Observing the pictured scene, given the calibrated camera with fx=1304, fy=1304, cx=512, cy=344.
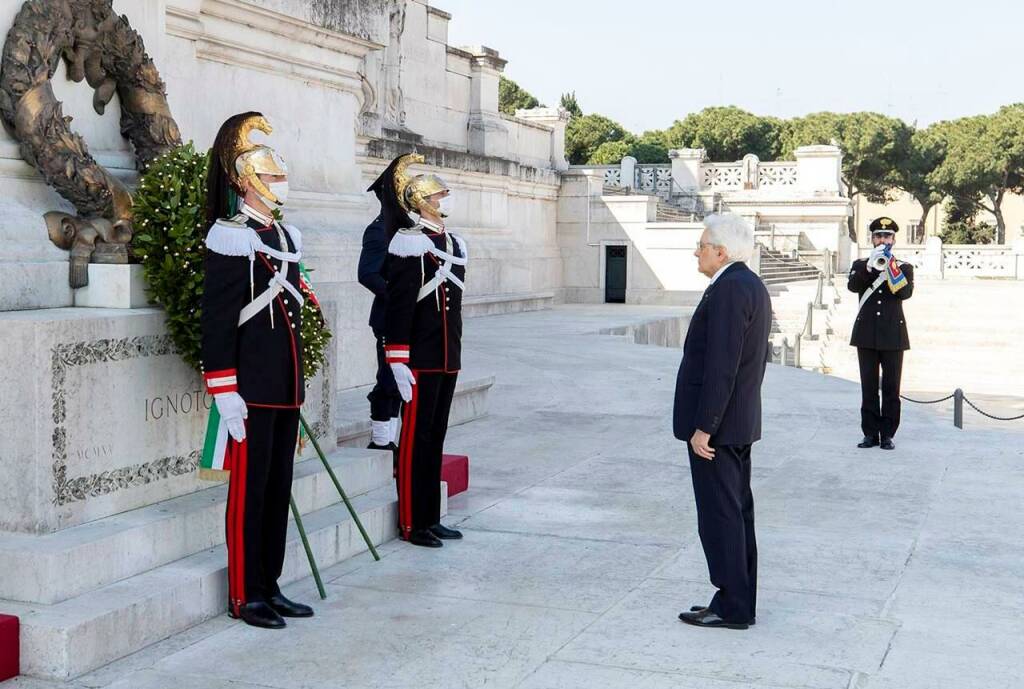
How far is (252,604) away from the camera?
5195mm

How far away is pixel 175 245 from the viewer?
5.59 meters

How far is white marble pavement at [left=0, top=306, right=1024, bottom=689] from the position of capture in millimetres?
4711

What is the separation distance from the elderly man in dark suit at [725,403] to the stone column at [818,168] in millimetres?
31428

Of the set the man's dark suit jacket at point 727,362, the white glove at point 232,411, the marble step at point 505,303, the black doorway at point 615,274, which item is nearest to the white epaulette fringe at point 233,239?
the white glove at point 232,411

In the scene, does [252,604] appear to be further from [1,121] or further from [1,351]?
[1,121]

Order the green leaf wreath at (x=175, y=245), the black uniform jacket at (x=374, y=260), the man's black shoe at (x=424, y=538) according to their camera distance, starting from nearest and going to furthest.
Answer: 1. the green leaf wreath at (x=175, y=245)
2. the man's black shoe at (x=424, y=538)
3. the black uniform jacket at (x=374, y=260)

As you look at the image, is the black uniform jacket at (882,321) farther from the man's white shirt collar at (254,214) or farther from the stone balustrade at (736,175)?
the stone balustrade at (736,175)

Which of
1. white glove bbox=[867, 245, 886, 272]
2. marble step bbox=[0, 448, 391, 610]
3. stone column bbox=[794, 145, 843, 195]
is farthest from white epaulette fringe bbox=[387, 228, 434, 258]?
stone column bbox=[794, 145, 843, 195]

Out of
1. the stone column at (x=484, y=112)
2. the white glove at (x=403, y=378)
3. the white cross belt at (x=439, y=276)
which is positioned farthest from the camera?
the stone column at (x=484, y=112)

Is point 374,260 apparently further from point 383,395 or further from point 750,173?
point 750,173

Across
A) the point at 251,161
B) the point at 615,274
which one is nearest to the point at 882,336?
the point at 251,161

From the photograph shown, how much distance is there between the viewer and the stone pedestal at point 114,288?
5711 mm

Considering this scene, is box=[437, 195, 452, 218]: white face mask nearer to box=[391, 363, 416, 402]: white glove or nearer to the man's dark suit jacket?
box=[391, 363, 416, 402]: white glove

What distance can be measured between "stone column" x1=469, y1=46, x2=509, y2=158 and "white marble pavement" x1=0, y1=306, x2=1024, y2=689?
1513cm
